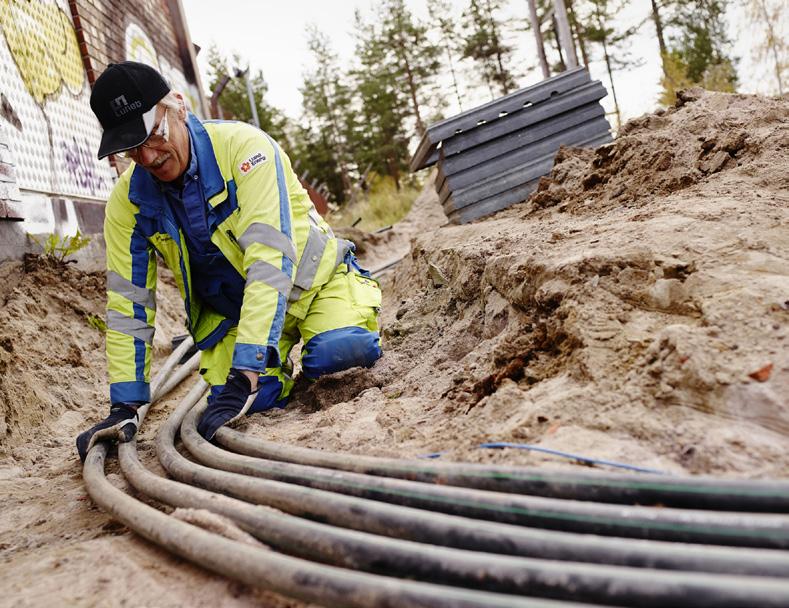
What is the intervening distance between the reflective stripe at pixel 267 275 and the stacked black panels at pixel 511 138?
322 cm

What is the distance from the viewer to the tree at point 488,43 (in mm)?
26047

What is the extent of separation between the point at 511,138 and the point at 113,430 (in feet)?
14.3

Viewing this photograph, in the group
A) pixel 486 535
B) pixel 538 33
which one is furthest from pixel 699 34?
pixel 486 535

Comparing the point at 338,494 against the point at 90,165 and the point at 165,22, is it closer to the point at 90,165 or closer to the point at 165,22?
the point at 90,165

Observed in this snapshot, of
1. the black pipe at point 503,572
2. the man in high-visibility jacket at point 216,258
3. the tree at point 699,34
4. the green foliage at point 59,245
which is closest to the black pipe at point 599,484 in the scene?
the black pipe at point 503,572

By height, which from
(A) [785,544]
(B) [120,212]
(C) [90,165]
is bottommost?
(A) [785,544]

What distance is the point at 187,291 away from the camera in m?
2.96

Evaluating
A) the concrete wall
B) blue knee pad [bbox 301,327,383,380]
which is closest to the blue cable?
blue knee pad [bbox 301,327,383,380]

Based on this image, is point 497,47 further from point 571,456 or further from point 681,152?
point 571,456

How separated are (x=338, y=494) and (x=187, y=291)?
5.72 feet

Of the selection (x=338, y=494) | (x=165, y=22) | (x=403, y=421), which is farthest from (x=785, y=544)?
(x=165, y=22)

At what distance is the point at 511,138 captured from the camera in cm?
560

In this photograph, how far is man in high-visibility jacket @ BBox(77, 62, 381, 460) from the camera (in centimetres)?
248

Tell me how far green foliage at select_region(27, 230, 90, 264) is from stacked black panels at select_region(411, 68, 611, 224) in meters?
3.06
